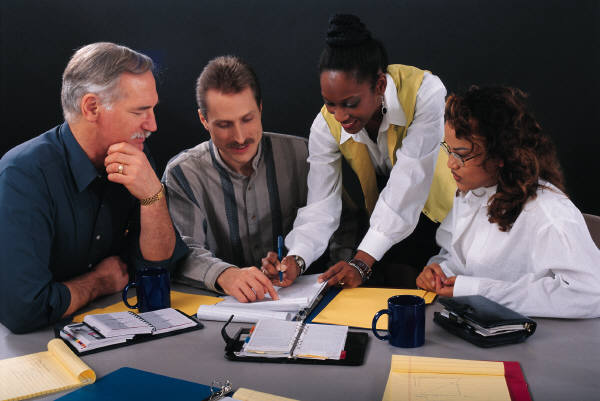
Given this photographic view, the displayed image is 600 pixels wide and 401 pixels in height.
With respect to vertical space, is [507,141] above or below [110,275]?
above

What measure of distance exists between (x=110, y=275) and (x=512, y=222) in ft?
3.71

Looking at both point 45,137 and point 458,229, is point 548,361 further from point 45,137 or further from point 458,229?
point 45,137

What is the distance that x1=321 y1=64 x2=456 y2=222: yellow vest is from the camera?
2070mm

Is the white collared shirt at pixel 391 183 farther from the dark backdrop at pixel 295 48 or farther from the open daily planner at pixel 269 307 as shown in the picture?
the dark backdrop at pixel 295 48

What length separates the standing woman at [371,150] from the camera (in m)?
1.90

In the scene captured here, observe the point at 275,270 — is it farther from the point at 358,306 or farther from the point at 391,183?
the point at 391,183

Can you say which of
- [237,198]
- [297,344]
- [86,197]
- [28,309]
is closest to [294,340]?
[297,344]

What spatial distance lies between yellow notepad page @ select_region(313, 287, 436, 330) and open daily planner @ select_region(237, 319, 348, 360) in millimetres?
80

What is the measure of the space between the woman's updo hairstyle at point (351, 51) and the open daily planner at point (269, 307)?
0.73 m

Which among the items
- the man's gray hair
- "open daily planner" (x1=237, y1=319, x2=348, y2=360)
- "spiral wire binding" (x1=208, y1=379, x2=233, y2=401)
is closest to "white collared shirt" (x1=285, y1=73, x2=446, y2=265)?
"open daily planner" (x1=237, y1=319, x2=348, y2=360)

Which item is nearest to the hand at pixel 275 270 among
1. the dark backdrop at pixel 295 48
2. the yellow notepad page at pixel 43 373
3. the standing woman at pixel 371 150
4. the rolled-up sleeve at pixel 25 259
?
the standing woman at pixel 371 150

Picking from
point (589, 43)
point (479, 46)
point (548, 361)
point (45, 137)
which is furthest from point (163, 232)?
point (589, 43)

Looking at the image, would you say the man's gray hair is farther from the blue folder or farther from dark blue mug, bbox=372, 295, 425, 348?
dark blue mug, bbox=372, 295, 425, 348

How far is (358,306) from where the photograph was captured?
1.50 metres
